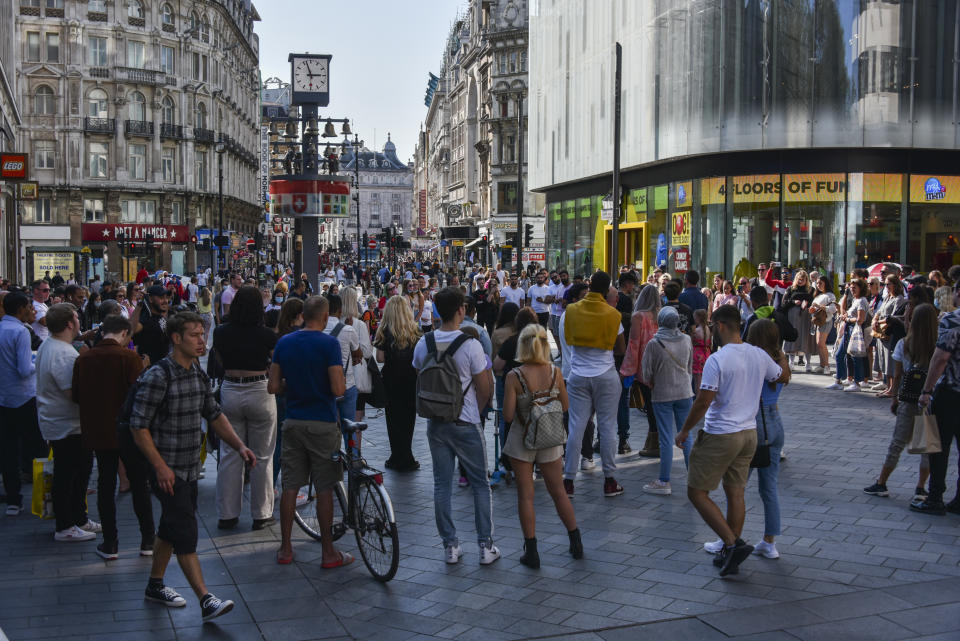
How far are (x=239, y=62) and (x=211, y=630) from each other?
8077cm

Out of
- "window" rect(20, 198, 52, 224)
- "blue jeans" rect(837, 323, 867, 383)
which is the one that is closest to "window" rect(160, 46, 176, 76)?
"window" rect(20, 198, 52, 224)

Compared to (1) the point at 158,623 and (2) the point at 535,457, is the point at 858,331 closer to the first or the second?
(2) the point at 535,457

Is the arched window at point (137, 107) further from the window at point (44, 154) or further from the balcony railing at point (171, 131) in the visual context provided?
the window at point (44, 154)

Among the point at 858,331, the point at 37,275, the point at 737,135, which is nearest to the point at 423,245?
the point at 37,275

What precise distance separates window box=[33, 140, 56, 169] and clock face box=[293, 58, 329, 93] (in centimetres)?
4444

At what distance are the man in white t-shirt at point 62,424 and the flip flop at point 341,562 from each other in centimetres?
204

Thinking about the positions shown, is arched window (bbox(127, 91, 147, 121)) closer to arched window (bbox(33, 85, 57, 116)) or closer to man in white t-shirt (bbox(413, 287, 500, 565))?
arched window (bbox(33, 85, 57, 116))

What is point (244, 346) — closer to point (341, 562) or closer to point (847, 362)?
point (341, 562)

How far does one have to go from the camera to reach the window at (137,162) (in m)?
62.4

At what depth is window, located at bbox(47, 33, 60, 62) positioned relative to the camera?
5997 cm

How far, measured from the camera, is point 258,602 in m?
6.02

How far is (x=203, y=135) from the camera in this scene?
66.3m

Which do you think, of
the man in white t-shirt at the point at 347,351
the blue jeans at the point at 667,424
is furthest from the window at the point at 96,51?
the blue jeans at the point at 667,424

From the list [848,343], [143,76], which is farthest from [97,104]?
[848,343]
